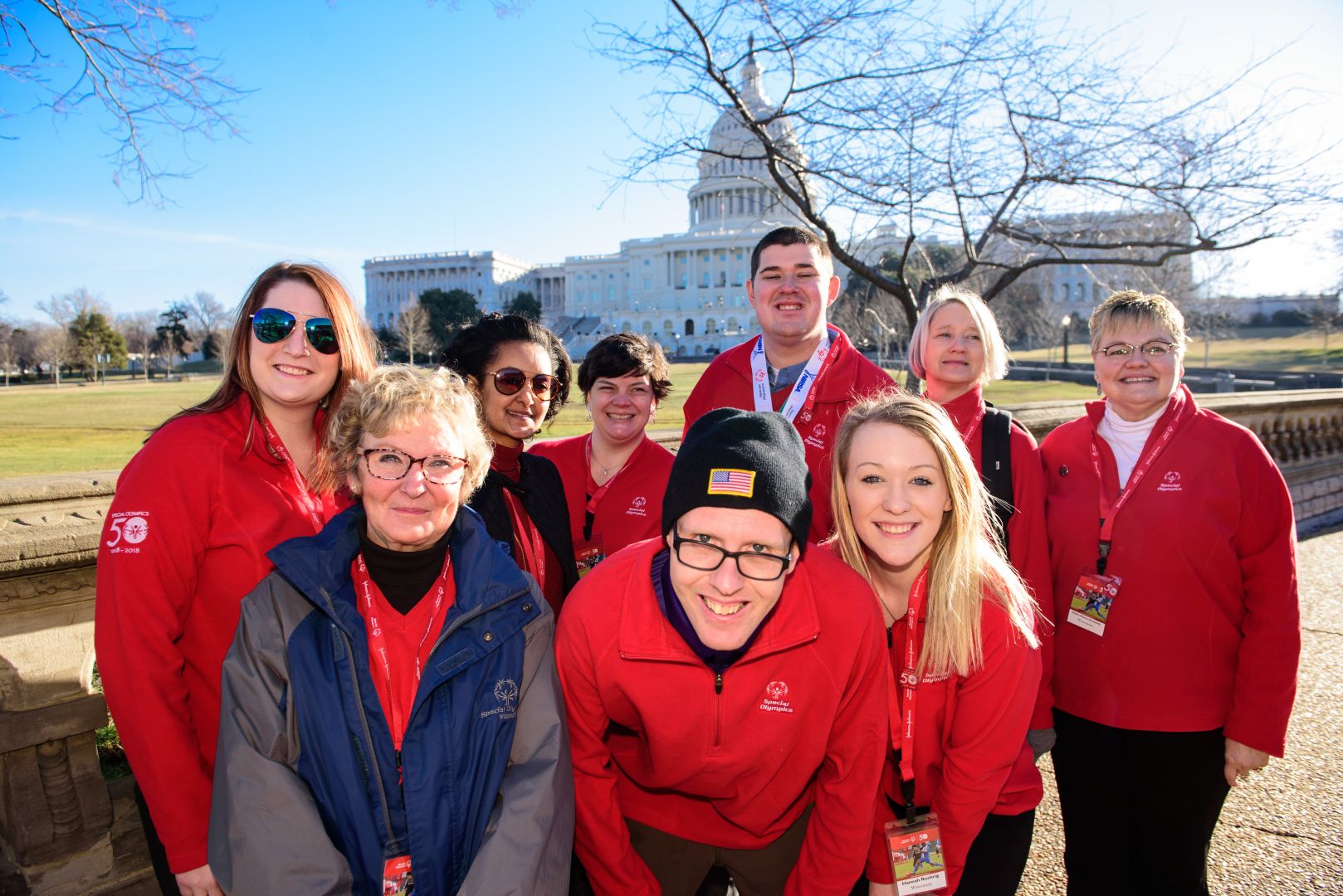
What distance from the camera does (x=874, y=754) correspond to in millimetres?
2396

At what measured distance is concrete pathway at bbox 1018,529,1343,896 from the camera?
3.21 meters

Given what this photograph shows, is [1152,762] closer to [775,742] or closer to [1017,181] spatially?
[775,742]

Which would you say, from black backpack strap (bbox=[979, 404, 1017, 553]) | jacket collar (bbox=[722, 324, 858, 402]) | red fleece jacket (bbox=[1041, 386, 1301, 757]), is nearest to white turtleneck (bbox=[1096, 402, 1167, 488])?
red fleece jacket (bbox=[1041, 386, 1301, 757])

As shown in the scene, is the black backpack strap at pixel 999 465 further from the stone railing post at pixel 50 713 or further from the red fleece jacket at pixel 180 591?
the stone railing post at pixel 50 713

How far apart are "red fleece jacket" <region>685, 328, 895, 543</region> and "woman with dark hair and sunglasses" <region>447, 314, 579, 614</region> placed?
2.52 ft

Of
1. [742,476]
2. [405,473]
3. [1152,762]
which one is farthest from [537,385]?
[1152,762]

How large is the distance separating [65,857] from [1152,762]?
4052 mm

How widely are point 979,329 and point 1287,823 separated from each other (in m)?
2.70

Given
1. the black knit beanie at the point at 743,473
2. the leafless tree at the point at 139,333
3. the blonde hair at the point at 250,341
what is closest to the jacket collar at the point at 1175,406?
the black knit beanie at the point at 743,473

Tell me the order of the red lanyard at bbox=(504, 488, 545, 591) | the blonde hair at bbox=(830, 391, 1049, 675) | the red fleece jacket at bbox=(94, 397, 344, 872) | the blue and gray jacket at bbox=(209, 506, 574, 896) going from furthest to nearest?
the red lanyard at bbox=(504, 488, 545, 591)
the blonde hair at bbox=(830, 391, 1049, 675)
the red fleece jacket at bbox=(94, 397, 344, 872)
the blue and gray jacket at bbox=(209, 506, 574, 896)

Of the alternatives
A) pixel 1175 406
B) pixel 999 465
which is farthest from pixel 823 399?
pixel 1175 406

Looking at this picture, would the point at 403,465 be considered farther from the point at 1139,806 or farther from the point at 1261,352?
the point at 1261,352

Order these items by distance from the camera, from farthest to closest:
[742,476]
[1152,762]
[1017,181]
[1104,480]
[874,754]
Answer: [1017,181] < [1104,480] < [1152,762] < [874,754] < [742,476]

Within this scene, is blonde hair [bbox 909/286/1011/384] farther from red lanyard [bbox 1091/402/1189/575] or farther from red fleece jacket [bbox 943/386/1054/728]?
red lanyard [bbox 1091/402/1189/575]
